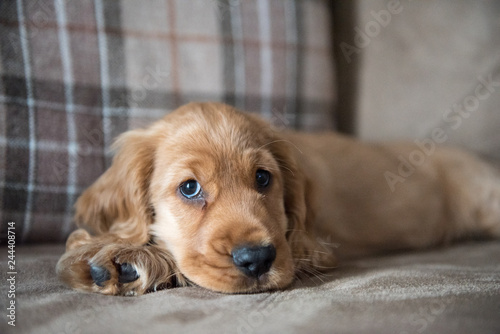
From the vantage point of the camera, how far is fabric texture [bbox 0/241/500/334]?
49.4 inches

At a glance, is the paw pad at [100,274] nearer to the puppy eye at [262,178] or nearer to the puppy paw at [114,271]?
the puppy paw at [114,271]

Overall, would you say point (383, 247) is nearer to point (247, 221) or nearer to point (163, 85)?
point (247, 221)

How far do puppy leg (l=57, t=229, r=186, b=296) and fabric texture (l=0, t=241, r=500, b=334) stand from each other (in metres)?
0.07

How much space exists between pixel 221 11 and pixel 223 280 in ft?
6.24

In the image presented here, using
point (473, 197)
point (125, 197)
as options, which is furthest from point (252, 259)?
point (473, 197)

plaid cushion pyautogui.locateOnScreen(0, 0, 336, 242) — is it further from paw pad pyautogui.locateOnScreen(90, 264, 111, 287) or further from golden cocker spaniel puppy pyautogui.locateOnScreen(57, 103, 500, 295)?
paw pad pyautogui.locateOnScreen(90, 264, 111, 287)

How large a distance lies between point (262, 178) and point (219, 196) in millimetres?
250

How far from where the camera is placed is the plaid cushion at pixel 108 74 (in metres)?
2.37

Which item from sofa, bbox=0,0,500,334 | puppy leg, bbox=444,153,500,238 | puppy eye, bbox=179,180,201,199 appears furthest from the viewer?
puppy leg, bbox=444,153,500,238

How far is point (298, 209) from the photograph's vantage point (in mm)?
2111

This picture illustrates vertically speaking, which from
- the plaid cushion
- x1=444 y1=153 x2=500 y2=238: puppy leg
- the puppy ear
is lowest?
x1=444 y1=153 x2=500 y2=238: puppy leg

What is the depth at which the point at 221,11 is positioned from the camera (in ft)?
9.45

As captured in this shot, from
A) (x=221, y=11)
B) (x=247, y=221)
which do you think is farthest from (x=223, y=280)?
(x=221, y=11)

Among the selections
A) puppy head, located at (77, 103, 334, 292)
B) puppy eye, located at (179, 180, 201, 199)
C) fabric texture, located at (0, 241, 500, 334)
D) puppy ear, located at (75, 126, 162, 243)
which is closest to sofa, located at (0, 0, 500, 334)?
fabric texture, located at (0, 241, 500, 334)
